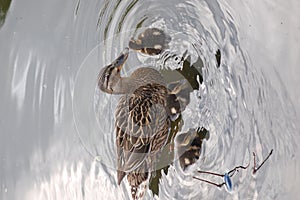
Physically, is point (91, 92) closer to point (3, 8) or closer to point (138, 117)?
point (138, 117)

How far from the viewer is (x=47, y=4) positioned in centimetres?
120

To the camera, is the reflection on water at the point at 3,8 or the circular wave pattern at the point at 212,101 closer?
the circular wave pattern at the point at 212,101

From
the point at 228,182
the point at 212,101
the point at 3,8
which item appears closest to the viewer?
the point at 228,182

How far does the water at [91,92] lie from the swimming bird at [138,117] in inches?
2.2

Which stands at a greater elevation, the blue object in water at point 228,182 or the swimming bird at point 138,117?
the swimming bird at point 138,117

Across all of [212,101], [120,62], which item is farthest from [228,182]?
[120,62]

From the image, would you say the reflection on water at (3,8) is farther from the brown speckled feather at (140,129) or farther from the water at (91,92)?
the brown speckled feather at (140,129)

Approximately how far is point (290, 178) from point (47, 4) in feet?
2.23

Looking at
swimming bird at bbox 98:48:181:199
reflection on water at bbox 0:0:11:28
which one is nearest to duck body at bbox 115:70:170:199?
swimming bird at bbox 98:48:181:199

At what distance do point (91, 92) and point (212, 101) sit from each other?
0.90ft

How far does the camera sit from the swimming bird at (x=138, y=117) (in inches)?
41.1

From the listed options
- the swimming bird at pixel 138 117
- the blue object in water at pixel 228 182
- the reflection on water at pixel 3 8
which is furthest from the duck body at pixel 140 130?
the reflection on water at pixel 3 8

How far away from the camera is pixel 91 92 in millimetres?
1158

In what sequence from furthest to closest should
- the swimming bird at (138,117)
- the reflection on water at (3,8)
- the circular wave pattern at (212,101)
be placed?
1. the reflection on water at (3,8)
2. the swimming bird at (138,117)
3. the circular wave pattern at (212,101)
